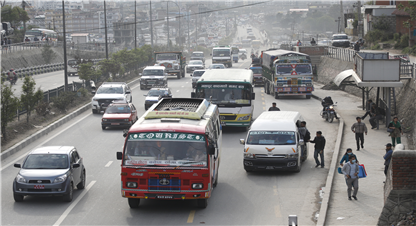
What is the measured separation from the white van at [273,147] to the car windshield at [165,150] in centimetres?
475

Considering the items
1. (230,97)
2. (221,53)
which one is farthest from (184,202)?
(221,53)

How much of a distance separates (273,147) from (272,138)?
415 millimetres

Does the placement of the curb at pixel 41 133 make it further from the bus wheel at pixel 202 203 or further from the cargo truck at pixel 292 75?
the cargo truck at pixel 292 75

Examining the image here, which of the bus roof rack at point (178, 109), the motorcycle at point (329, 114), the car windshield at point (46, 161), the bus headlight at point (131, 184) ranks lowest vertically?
the motorcycle at point (329, 114)

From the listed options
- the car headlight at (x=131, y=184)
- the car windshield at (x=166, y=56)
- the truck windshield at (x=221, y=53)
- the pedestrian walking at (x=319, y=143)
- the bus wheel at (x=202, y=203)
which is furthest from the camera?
the truck windshield at (x=221, y=53)

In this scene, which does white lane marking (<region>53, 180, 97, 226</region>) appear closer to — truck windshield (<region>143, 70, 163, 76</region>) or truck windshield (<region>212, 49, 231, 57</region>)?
truck windshield (<region>143, 70, 163, 76</region>)

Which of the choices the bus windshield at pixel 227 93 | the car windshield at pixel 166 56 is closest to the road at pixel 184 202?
the bus windshield at pixel 227 93

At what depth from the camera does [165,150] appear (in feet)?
43.1

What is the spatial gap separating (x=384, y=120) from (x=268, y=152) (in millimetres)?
12799

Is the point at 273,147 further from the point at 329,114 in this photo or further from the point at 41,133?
the point at 41,133

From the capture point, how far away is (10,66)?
6116cm

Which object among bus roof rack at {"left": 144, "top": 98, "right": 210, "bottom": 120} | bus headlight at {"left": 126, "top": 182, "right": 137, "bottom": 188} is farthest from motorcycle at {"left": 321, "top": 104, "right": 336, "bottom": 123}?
bus headlight at {"left": 126, "top": 182, "right": 137, "bottom": 188}

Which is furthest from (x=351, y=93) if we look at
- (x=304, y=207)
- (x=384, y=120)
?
(x=304, y=207)

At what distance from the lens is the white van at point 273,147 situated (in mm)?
17609
